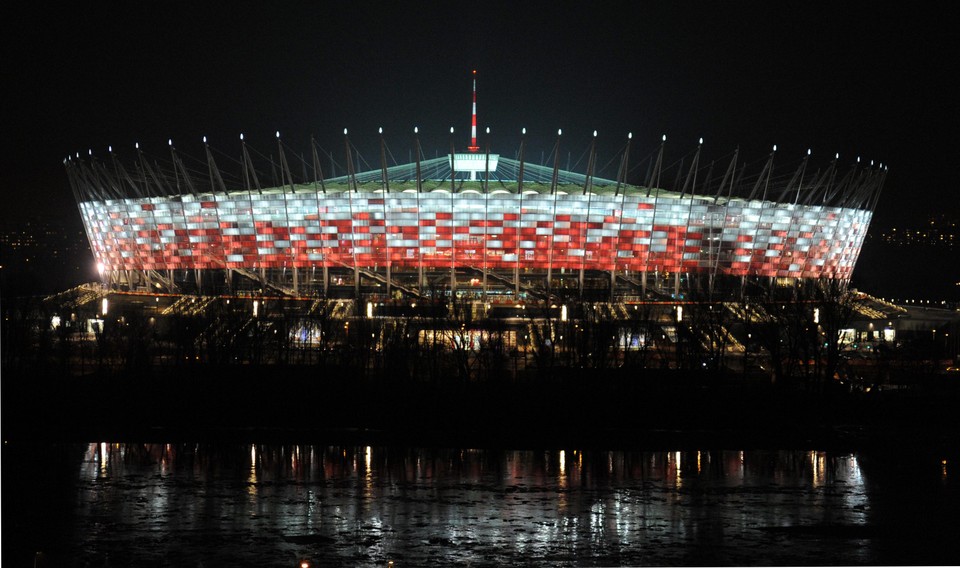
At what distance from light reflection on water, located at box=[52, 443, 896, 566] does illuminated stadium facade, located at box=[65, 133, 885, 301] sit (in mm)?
34969

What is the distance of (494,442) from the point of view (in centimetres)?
3828

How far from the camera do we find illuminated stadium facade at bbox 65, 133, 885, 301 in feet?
238

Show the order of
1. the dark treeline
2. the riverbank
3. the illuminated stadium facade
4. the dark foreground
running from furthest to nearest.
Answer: the illuminated stadium facade
the dark treeline
the riverbank
the dark foreground

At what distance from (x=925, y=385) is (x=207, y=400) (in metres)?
29.0

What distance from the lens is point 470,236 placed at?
7312cm

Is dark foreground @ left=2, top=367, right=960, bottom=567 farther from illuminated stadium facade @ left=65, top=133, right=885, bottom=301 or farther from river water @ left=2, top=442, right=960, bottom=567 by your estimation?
illuminated stadium facade @ left=65, top=133, right=885, bottom=301

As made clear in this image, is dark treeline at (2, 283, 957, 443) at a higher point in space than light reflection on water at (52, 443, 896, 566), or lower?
higher

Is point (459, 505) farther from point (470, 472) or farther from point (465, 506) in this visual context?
point (470, 472)

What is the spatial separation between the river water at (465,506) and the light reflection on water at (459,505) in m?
0.08

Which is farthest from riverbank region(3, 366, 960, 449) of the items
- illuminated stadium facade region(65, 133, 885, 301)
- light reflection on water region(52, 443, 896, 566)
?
illuminated stadium facade region(65, 133, 885, 301)

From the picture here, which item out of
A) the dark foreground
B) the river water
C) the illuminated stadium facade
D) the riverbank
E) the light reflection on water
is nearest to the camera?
the river water

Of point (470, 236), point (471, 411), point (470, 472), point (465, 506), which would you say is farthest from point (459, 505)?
point (470, 236)

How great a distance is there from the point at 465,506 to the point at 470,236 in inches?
1785

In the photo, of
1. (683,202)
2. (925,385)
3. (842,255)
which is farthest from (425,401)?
(842,255)
